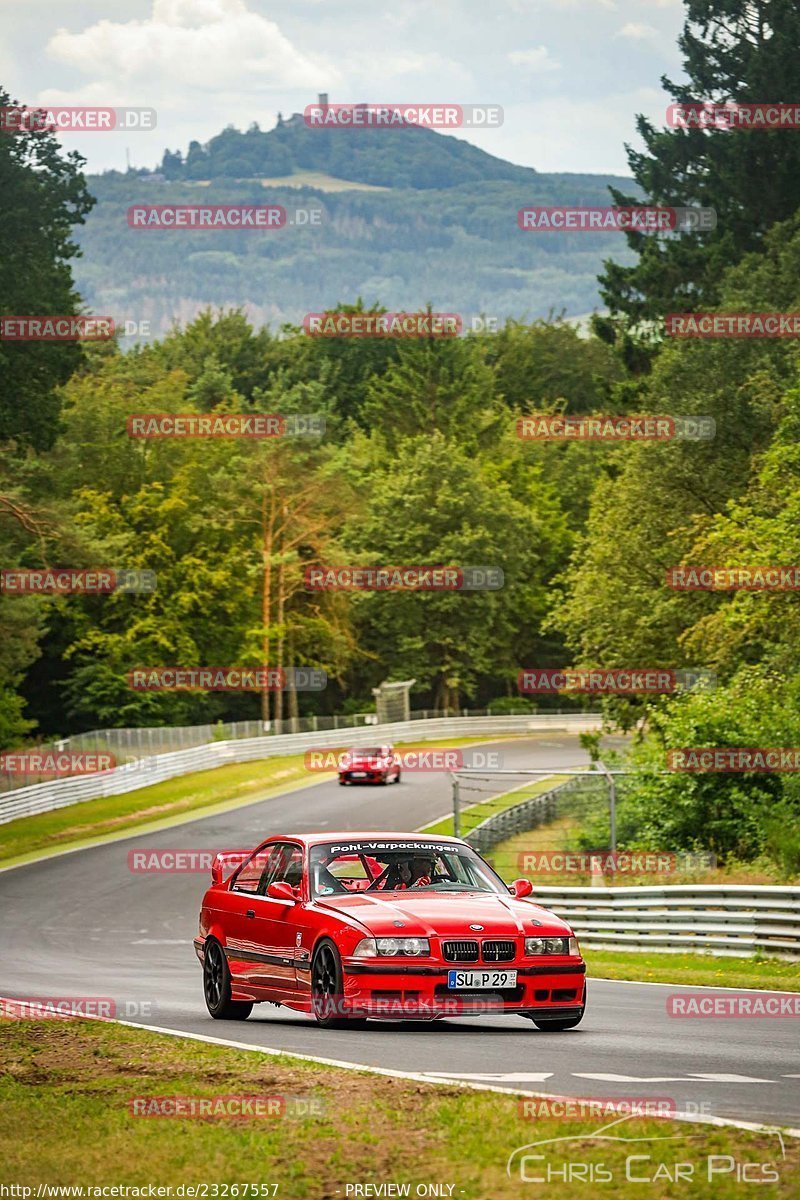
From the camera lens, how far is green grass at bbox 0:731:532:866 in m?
46.0

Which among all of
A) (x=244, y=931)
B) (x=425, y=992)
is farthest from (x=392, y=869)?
(x=425, y=992)

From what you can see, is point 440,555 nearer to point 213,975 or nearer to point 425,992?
point 213,975

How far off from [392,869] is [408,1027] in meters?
1.16

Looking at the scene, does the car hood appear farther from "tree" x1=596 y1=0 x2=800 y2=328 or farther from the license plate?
"tree" x1=596 y1=0 x2=800 y2=328

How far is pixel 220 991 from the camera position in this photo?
14367mm

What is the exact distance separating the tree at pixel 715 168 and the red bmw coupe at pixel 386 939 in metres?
47.6

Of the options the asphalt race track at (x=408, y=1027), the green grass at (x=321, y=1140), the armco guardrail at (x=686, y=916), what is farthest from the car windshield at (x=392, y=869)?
the armco guardrail at (x=686, y=916)

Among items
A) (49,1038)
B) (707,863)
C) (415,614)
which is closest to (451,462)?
(415,614)

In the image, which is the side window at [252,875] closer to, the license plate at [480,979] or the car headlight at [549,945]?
the license plate at [480,979]

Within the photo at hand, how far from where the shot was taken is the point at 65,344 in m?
47.5

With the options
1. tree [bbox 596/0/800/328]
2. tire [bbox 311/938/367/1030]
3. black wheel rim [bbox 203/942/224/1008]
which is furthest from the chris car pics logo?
tree [bbox 596/0/800/328]

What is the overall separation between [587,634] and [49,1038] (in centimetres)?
3868

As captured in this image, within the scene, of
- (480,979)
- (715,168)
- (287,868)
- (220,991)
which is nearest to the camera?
(480,979)

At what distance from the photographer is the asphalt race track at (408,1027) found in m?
9.70
